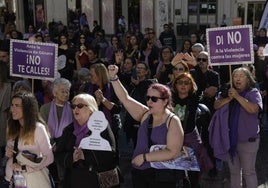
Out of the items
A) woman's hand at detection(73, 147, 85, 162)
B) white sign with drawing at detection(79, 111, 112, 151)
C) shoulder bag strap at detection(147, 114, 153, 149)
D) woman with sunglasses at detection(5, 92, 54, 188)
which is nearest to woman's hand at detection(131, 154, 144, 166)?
shoulder bag strap at detection(147, 114, 153, 149)

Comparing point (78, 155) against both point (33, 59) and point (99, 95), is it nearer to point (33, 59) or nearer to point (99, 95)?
point (99, 95)

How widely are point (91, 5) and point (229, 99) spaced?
1857 cm

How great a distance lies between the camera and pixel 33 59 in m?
5.42

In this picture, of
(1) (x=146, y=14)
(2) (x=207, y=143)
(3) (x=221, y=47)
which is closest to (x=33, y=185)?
(2) (x=207, y=143)

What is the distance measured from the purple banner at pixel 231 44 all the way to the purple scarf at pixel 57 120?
6.01ft

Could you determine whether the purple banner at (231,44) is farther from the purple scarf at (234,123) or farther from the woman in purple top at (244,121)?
the purple scarf at (234,123)

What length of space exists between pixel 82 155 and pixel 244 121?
1.85 metres

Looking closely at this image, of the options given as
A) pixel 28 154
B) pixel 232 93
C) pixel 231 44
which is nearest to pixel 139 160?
pixel 28 154

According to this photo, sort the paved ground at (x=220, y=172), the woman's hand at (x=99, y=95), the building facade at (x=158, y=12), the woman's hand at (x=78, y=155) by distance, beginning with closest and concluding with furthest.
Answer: the woman's hand at (x=78, y=155) < the woman's hand at (x=99, y=95) < the paved ground at (x=220, y=172) < the building facade at (x=158, y=12)

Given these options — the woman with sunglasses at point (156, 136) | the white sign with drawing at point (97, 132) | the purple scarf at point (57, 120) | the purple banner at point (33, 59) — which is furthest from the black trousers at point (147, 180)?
the purple banner at point (33, 59)

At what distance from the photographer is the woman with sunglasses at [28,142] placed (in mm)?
3621

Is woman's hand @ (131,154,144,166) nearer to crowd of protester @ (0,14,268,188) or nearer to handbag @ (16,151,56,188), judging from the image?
crowd of protester @ (0,14,268,188)

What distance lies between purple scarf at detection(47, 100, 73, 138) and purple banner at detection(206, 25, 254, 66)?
6.01 feet

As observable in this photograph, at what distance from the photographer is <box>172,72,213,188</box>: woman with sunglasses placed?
4.14m
